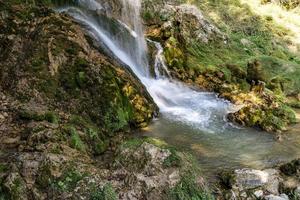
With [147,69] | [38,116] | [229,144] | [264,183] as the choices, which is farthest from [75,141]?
[147,69]

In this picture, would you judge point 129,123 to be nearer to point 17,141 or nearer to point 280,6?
point 17,141

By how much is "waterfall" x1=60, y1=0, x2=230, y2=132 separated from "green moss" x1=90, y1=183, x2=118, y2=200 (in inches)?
204

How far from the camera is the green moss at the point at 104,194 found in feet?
19.6

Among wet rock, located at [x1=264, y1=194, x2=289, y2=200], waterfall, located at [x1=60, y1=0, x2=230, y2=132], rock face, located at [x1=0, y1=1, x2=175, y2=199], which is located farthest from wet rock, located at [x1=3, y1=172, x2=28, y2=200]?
waterfall, located at [x1=60, y1=0, x2=230, y2=132]

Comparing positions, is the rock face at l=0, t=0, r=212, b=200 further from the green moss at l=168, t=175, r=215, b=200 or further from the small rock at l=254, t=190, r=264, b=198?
the small rock at l=254, t=190, r=264, b=198

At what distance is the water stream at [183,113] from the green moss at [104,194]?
9.81ft

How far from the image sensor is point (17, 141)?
7379 mm

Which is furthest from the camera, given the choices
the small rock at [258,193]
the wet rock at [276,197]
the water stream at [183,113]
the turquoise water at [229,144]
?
the water stream at [183,113]

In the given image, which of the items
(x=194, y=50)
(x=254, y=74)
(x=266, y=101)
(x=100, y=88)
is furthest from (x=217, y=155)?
(x=194, y=50)

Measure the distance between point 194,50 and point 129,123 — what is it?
638cm

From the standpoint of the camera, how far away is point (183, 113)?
11.9 meters

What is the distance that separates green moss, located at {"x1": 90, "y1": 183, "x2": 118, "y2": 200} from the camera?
236 inches

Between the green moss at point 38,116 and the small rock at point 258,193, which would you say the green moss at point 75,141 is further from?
the small rock at point 258,193

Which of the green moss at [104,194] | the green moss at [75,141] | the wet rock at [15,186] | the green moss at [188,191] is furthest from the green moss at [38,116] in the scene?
the green moss at [188,191]
